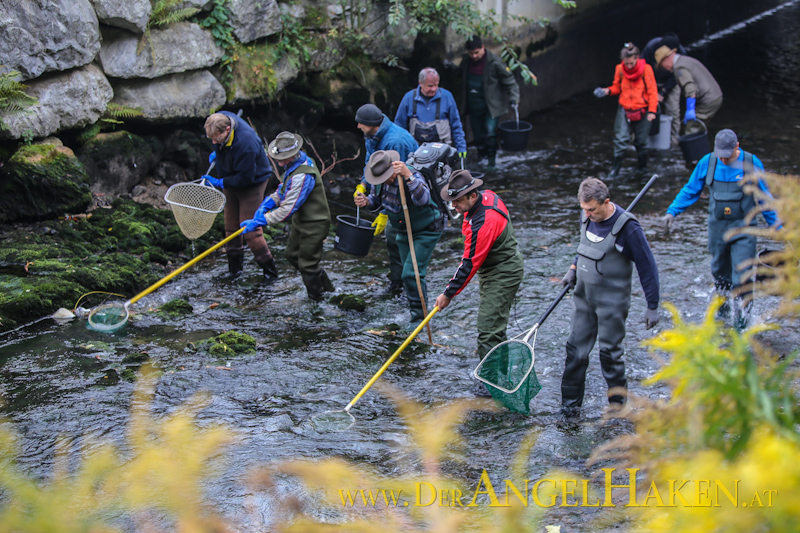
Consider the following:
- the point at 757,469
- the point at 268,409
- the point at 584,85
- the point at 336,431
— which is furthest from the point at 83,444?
the point at 584,85

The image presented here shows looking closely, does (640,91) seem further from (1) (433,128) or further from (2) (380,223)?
(2) (380,223)

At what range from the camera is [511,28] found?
14375 millimetres

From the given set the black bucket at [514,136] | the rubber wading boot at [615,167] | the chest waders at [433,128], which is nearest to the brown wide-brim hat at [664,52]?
the rubber wading boot at [615,167]

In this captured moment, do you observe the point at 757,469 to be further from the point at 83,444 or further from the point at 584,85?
the point at 584,85

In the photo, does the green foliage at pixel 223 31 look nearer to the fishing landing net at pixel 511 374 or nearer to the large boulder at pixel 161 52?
the large boulder at pixel 161 52

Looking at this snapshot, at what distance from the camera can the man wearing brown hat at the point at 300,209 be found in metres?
7.16

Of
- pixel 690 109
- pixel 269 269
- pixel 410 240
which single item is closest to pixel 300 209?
pixel 269 269

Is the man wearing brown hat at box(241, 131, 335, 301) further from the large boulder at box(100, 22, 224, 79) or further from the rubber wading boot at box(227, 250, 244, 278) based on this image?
the large boulder at box(100, 22, 224, 79)

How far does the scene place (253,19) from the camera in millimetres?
10562

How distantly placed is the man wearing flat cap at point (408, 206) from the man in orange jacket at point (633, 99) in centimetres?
529

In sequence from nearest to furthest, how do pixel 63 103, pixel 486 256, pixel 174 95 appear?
pixel 486 256
pixel 63 103
pixel 174 95

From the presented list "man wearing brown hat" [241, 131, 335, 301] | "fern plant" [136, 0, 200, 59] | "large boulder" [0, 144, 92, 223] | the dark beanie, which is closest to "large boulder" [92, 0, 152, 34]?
"fern plant" [136, 0, 200, 59]

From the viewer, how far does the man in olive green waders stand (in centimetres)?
550

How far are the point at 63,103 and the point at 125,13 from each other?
4.99ft
